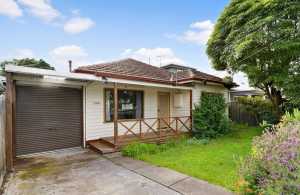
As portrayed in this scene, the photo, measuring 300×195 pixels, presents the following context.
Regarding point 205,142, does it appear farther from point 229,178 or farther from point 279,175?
point 279,175

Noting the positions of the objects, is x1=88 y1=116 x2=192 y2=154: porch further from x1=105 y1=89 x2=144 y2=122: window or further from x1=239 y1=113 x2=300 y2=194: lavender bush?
x1=239 y1=113 x2=300 y2=194: lavender bush

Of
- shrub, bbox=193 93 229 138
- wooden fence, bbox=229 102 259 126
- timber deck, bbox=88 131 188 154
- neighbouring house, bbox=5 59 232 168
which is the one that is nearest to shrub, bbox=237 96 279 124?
wooden fence, bbox=229 102 259 126

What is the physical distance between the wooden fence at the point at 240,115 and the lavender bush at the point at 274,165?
11.4m

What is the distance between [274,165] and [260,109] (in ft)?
38.0

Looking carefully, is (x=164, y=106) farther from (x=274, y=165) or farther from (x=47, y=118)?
(x=274, y=165)

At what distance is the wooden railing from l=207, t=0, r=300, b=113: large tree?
401 centimetres

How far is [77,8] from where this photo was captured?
8.27m

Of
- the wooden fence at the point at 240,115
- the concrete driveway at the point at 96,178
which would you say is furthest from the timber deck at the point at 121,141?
the wooden fence at the point at 240,115

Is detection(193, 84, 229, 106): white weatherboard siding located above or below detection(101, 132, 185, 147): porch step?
above

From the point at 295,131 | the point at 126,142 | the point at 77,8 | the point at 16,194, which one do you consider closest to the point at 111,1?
the point at 77,8

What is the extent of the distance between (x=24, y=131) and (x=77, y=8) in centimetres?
559

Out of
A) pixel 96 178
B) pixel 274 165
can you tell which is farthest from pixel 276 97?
pixel 96 178

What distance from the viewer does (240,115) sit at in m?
13.7

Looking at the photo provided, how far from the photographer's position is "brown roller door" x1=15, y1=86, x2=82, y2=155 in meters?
6.30
